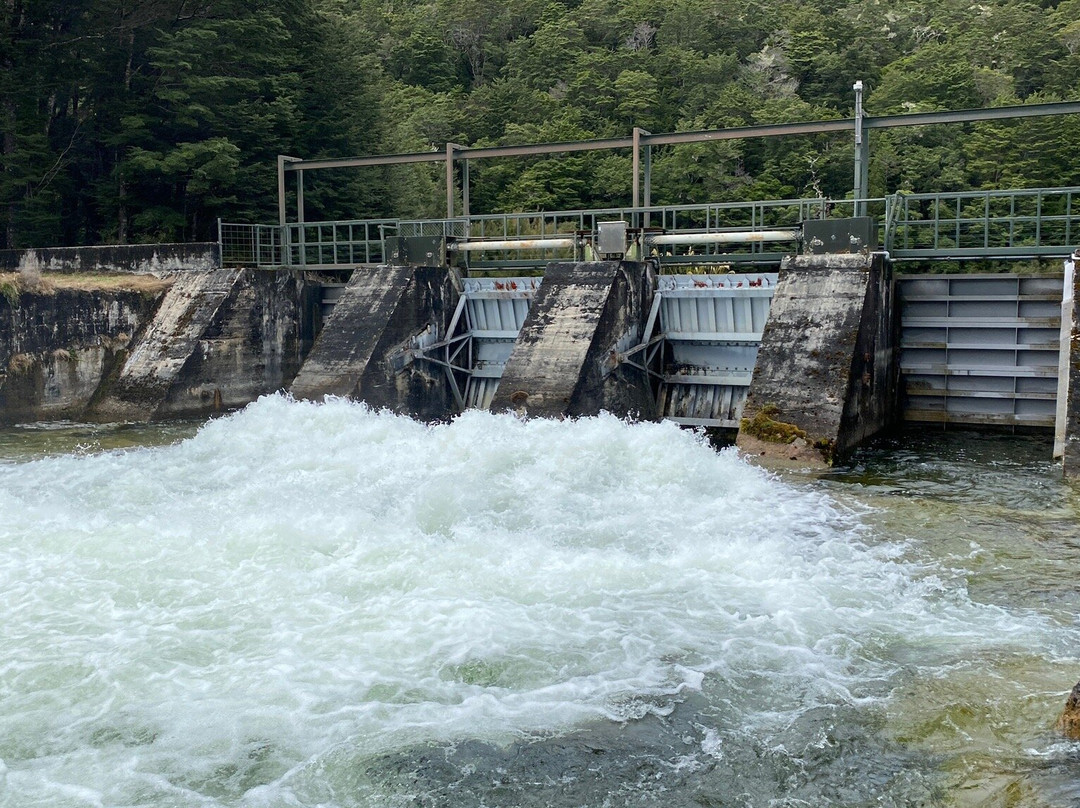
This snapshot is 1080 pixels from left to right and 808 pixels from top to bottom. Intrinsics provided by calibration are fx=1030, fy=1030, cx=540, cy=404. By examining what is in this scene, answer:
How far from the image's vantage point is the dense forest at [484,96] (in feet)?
68.5

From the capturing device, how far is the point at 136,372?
15.4 metres

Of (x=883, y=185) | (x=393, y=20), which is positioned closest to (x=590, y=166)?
(x=883, y=185)

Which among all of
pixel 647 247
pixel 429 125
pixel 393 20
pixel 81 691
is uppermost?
pixel 393 20

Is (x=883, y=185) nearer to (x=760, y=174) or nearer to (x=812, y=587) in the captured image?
(x=760, y=174)

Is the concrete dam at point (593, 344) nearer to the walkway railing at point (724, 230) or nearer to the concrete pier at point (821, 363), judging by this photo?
the concrete pier at point (821, 363)

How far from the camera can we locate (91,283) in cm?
1619

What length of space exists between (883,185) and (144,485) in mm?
25408

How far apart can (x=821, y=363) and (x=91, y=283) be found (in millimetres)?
11272

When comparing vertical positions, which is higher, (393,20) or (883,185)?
(393,20)

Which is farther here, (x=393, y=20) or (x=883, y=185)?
(x=393, y=20)

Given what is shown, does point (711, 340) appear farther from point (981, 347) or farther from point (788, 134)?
point (981, 347)

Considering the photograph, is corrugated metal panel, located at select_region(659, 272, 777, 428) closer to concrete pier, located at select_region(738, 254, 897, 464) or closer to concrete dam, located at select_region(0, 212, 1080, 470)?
concrete dam, located at select_region(0, 212, 1080, 470)

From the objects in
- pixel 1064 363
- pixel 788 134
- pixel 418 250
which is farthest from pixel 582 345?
pixel 1064 363

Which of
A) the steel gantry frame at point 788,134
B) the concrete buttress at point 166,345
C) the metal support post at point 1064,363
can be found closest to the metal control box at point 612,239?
the steel gantry frame at point 788,134
